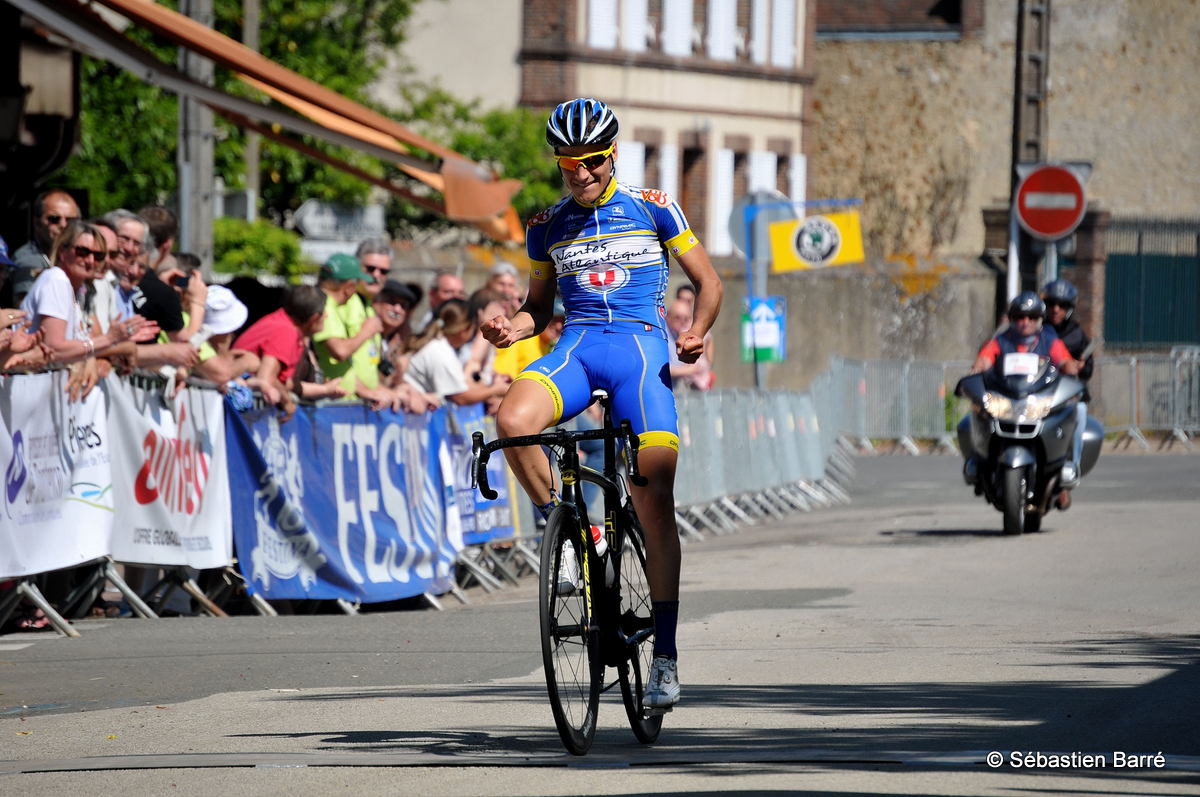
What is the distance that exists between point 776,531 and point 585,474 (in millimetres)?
11724

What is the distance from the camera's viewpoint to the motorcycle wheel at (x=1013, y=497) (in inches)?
650

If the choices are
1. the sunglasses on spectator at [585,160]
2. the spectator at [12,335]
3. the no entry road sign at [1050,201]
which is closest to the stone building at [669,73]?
the no entry road sign at [1050,201]

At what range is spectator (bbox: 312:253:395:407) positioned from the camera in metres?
13.6

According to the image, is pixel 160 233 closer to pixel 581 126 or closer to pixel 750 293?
pixel 581 126

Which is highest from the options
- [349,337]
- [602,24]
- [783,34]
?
[783,34]

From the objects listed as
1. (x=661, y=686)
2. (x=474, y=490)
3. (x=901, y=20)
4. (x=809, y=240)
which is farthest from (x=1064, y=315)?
(x=901, y=20)

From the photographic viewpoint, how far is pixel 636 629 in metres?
7.64

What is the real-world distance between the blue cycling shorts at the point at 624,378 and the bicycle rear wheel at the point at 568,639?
1.74 ft

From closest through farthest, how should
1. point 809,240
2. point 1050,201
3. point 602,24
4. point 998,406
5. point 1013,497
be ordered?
point 1013,497 → point 998,406 → point 1050,201 → point 809,240 → point 602,24

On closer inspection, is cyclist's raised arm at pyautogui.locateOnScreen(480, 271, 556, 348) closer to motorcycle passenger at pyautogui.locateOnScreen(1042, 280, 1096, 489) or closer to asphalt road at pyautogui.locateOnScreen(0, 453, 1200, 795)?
asphalt road at pyautogui.locateOnScreen(0, 453, 1200, 795)

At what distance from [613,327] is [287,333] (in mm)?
5726

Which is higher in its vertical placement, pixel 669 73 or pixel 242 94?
pixel 669 73

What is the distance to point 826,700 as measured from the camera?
27.5 ft

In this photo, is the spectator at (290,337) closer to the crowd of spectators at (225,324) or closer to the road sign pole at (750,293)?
the crowd of spectators at (225,324)
